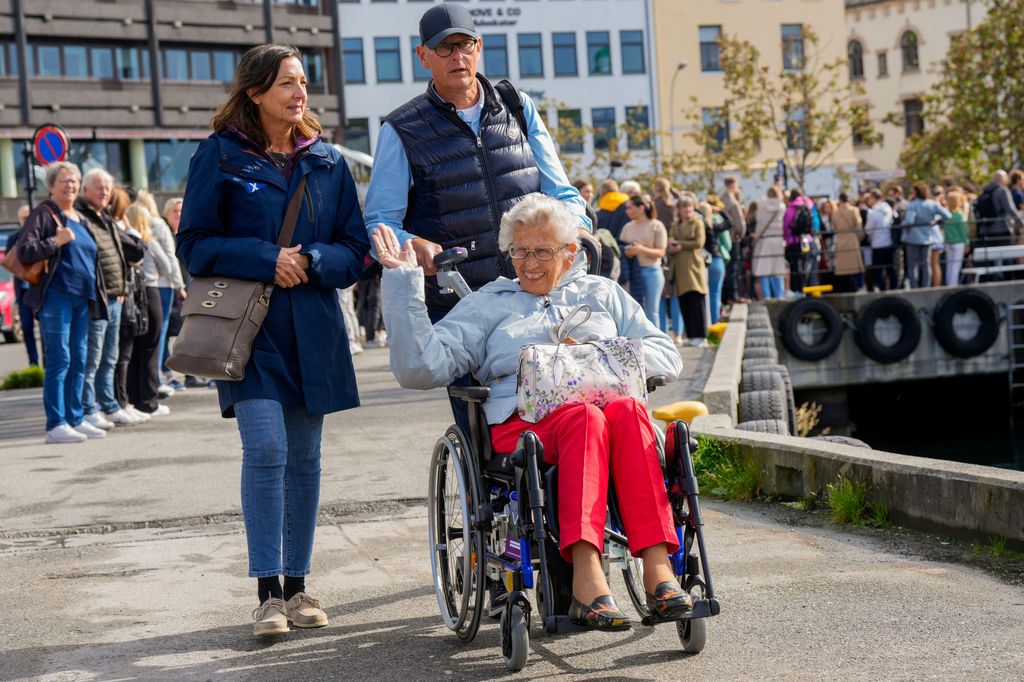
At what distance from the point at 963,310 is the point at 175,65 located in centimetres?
4344

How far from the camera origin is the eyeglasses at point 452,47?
5.92 m

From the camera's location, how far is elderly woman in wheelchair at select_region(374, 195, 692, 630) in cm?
480

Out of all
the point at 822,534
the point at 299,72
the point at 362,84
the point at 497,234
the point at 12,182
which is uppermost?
the point at 362,84

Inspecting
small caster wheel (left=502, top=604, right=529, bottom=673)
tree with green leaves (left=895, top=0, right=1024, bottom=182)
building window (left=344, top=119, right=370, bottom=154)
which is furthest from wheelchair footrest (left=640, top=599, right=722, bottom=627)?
building window (left=344, top=119, right=370, bottom=154)

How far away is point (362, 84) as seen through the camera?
225 ft

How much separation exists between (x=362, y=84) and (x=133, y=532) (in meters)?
61.9

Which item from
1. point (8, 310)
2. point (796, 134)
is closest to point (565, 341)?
point (8, 310)

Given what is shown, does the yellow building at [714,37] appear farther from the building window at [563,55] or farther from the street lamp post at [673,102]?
the building window at [563,55]

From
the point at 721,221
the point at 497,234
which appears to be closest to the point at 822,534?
the point at 497,234

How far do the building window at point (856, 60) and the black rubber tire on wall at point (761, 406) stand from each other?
237 feet

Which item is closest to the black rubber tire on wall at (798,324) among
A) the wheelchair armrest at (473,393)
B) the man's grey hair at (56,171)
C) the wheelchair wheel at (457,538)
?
the man's grey hair at (56,171)

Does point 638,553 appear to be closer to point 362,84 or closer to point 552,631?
point 552,631

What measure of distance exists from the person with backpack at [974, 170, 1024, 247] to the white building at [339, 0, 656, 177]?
43.6 metres

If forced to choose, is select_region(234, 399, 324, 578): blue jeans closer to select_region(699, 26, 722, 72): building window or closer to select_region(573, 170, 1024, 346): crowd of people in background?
select_region(573, 170, 1024, 346): crowd of people in background
